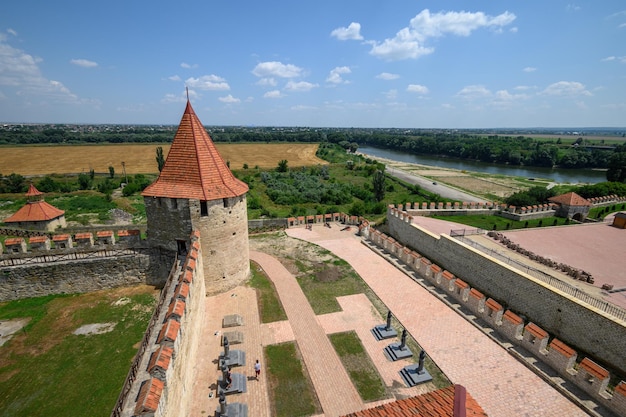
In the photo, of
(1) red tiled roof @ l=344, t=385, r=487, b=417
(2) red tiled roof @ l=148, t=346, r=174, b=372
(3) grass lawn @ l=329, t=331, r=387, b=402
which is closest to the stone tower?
(3) grass lawn @ l=329, t=331, r=387, b=402

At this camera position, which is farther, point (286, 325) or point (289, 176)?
point (289, 176)

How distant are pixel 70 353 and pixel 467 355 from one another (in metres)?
13.2

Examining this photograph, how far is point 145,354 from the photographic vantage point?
732cm

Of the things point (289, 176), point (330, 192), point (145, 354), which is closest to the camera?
point (145, 354)

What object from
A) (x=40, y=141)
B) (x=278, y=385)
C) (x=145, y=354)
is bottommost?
(x=278, y=385)

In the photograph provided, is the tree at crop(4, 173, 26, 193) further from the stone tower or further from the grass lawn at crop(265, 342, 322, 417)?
the grass lawn at crop(265, 342, 322, 417)

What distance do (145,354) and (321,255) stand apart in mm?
11984

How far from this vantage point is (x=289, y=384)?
935 centimetres

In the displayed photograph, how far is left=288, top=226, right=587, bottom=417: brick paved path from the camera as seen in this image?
8.43 m

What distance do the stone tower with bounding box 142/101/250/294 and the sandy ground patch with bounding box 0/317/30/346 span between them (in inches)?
202

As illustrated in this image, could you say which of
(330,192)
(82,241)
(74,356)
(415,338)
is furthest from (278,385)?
(330,192)

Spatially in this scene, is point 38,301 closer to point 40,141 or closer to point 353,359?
point 353,359

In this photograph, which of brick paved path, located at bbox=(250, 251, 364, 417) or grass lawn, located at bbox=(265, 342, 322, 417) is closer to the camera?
grass lawn, located at bbox=(265, 342, 322, 417)

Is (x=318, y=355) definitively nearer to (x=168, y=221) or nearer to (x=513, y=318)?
(x=513, y=318)
